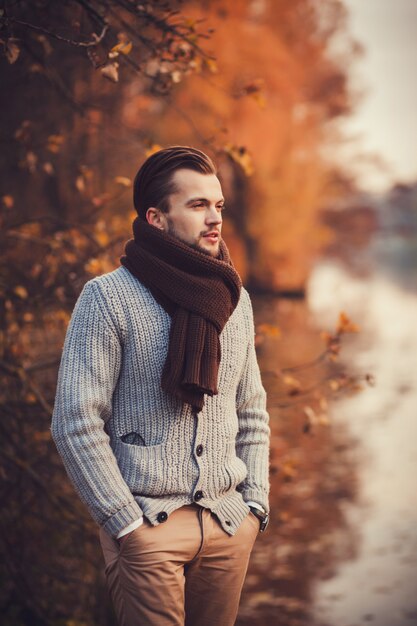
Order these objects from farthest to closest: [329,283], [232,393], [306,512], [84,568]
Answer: [329,283] < [306,512] < [84,568] < [232,393]

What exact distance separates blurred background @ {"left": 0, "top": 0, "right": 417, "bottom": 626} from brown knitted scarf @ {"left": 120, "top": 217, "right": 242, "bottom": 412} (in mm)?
1016

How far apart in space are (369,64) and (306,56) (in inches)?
85.5

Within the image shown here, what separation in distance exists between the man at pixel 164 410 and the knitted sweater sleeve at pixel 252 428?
9 cm

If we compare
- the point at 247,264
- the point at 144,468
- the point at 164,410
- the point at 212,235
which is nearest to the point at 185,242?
the point at 212,235

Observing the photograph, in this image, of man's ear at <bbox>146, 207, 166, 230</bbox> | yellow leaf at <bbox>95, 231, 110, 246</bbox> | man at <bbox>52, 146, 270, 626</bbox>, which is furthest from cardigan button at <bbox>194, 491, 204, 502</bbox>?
yellow leaf at <bbox>95, 231, 110, 246</bbox>

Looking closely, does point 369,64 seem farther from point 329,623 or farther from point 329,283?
point 329,623

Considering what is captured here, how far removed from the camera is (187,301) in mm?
2414

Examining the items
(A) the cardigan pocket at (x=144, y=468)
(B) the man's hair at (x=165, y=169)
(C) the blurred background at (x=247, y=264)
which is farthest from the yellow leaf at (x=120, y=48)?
(A) the cardigan pocket at (x=144, y=468)

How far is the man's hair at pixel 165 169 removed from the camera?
2.50 meters

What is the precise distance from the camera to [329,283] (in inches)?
1449

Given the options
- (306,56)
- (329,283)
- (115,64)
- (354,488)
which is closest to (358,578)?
(354,488)

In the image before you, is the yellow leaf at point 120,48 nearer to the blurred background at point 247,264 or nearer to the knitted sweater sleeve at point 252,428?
the blurred background at point 247,264

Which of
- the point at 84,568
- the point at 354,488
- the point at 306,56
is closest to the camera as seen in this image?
the point at 84,568

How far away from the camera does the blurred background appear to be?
4270 millimetres
